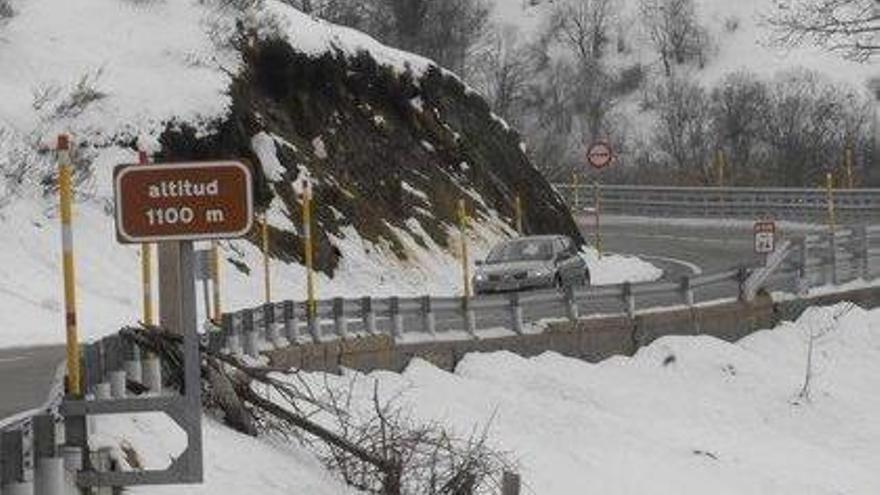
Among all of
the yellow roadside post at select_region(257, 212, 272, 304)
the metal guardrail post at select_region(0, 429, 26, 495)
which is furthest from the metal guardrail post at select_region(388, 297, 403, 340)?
the metal guardrail post at select_region(0, 429, 26, 495)

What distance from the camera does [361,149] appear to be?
33.1m

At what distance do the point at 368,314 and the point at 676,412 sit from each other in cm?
416

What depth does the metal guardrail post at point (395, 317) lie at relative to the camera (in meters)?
18.0

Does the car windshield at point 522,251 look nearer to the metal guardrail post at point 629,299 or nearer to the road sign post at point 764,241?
the road sign post at point 764,241

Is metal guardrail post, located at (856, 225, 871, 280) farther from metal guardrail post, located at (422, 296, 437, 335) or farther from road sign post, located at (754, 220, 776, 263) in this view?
metal guardrail post, located at (422, 296, 437, 335)

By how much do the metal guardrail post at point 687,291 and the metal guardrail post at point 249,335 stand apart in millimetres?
9286

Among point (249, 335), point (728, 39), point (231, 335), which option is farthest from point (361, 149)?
point (728, 39)

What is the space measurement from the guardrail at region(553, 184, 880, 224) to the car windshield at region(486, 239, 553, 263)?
797 inches

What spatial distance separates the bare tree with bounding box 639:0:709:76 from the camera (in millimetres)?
95750

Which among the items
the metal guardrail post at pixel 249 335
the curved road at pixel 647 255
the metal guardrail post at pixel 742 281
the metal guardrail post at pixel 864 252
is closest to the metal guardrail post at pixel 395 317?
the curved road at pixel 647 255

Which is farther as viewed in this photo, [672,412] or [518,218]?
[518,218]

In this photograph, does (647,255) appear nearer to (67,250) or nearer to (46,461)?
(67,250)

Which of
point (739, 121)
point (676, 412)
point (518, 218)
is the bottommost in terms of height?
point (676, 412)

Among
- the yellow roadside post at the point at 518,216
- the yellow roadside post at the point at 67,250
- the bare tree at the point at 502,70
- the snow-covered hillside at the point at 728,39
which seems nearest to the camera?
the yellow roadside post at the point at 67,250
